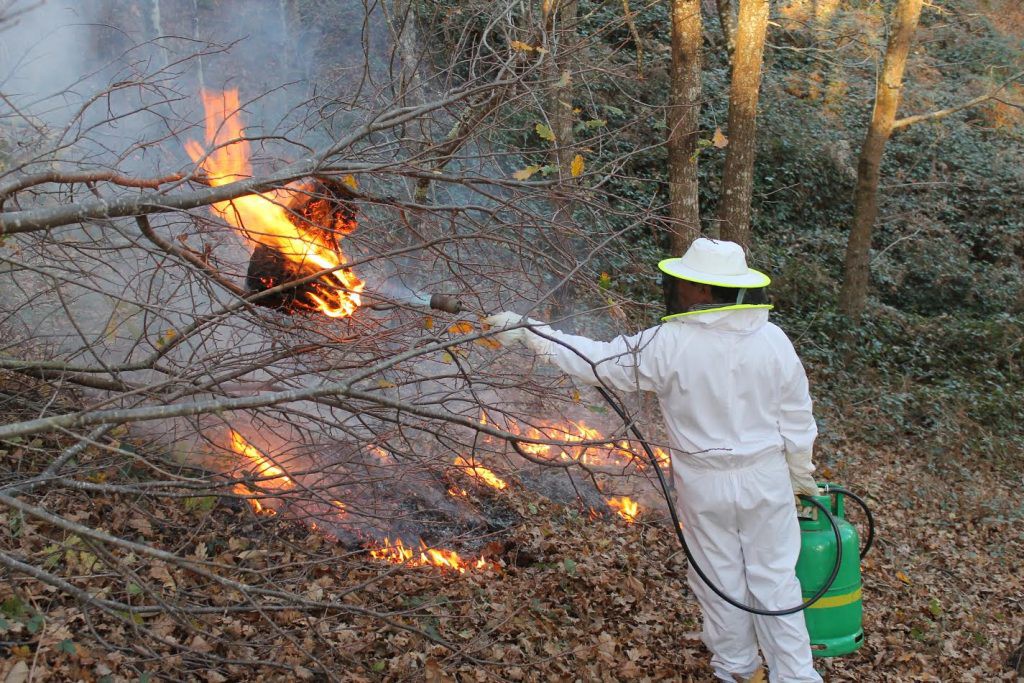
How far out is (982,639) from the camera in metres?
6.23

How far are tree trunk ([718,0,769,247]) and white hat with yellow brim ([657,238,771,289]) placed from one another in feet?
12.8

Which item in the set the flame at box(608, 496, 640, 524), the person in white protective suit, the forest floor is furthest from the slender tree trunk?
the person in white protective suit

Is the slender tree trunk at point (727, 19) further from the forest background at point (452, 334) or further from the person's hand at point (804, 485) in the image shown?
the person's hand at point (804, 485)

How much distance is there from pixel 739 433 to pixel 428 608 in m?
2.11

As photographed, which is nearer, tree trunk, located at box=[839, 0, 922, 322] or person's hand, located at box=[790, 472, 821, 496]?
person's hand, located at box=[790, 472, 821, 496]

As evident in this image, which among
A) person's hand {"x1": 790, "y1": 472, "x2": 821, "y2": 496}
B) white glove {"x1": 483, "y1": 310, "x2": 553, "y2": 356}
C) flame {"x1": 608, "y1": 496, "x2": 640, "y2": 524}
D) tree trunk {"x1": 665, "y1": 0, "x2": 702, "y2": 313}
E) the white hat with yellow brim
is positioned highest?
tree trunk {"x1": 665, "y1": 0, "x2": 702, "y2": 313}

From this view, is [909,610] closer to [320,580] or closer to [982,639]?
[982,639]

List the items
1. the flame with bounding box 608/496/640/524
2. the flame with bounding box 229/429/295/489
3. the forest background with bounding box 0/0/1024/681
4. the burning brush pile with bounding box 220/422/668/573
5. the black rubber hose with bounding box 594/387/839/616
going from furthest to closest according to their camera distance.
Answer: the flame with bounding box 608/496/640/524 → the burning brush pile with bounding box 220/422/668/573 → the black rubber hose with bounding box 594/387/839/616 → the forest background with bounding box 0/0/1024/681 → the flame with bounding box 229/429/295/489

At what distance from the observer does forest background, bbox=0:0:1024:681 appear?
11.9 feet

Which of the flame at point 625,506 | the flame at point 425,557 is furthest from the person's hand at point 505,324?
the flame at point 625,506

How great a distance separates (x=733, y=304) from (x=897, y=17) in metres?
8.64

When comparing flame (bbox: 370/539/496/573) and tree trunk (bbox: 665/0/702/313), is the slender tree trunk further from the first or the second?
flame (bbox: 370/539/496/573)

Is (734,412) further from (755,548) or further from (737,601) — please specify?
(737,601)

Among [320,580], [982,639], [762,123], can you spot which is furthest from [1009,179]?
[320,580]
